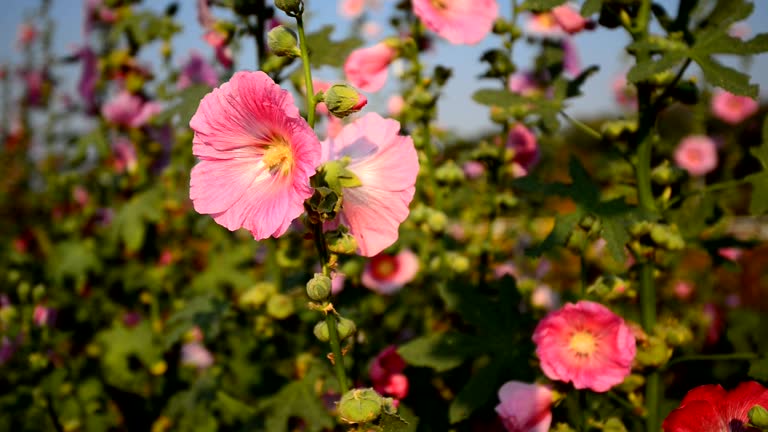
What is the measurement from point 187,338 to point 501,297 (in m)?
1.50

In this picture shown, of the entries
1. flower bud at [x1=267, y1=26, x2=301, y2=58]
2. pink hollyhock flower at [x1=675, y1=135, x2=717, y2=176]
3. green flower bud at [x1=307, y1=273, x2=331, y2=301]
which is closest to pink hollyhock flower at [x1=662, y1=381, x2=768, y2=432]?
green flower bud at [x1=307, y1=273, x2=331, y2=301]

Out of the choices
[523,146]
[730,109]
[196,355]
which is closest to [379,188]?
[523,146]

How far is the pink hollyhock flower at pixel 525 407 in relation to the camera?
1172 mm

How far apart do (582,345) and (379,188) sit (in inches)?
22.0

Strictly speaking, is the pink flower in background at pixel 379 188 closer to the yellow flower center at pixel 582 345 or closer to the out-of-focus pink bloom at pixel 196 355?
the yellow flower center at pixel 582 345

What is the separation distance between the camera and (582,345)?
4.01 ft

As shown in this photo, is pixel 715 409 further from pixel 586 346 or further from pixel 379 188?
pixel 379 188

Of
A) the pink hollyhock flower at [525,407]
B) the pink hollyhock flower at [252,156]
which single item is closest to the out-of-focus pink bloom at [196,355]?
the pink hollyhock flower at [525,407]

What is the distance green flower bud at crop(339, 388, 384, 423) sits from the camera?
832mm

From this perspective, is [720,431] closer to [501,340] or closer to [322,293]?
[501,340]

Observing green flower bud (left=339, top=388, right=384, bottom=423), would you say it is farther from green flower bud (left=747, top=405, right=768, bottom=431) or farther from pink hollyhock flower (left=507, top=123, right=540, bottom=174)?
pink hollyhock flower (left=507, top=123, right=540, bottom=174)

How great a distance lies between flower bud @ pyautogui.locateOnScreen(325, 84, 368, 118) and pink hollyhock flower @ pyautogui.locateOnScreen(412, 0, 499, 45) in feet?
1.87

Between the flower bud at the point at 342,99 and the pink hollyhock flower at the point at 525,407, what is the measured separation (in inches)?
25.8

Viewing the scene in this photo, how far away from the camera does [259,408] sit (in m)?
1.62
